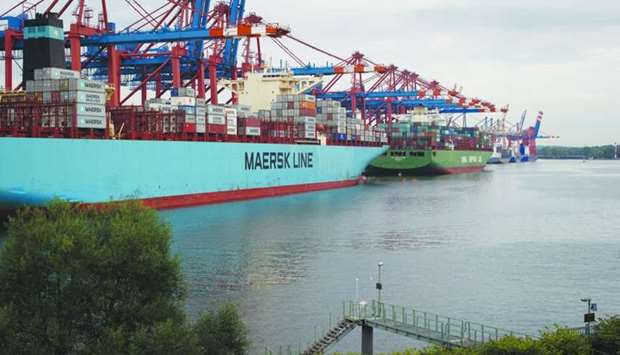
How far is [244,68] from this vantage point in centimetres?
8175

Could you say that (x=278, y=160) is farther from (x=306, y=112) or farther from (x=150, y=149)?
(x=150, y=149)

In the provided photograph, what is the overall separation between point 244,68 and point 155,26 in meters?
23.8

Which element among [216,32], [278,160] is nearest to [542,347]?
[216,32]

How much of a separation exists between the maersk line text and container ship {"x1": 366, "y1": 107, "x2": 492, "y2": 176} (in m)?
32.3

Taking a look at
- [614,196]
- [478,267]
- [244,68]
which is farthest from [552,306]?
[244,68]

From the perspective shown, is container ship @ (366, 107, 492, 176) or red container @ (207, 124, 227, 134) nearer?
red container @ (207, 124, 227, 134)

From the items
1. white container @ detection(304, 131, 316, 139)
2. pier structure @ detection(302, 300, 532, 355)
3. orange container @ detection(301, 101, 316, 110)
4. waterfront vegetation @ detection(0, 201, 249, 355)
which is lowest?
pier structure @ detection(302, 300, 532, 355)

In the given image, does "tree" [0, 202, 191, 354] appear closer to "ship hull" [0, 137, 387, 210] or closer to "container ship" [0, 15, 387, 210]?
"ship hull" [0, 137, 387, 210]

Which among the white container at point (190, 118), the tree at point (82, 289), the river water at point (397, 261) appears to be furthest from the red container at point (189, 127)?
the tree at point (82, 289)

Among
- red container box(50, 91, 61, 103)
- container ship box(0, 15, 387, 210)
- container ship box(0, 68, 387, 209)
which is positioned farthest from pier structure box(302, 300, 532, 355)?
red container box(50, 91, 61, 103)

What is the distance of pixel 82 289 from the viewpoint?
1547 cm

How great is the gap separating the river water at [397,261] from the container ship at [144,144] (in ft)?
10.8

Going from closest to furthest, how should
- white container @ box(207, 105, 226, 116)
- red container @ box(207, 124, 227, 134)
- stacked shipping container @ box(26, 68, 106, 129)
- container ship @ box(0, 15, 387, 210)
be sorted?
container ship @ box(0, 15, 387, 210), stacked shipping container @ box(26, 68, 106, 129), red container @ box(207, 124, 227, 134), white container @ box(207, 105, 226, 116)

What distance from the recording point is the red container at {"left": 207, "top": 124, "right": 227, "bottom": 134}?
56728 millimetres
